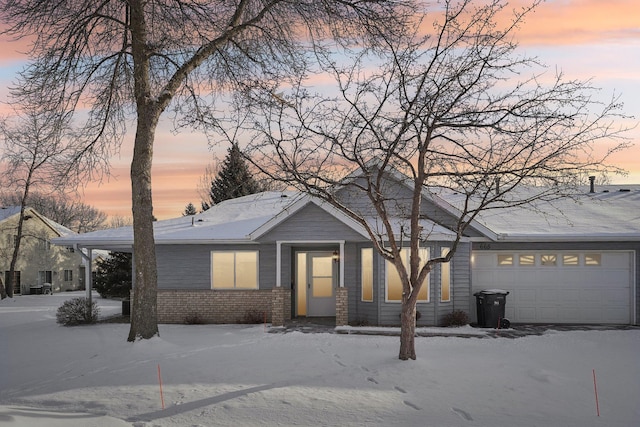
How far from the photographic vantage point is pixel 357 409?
9023 mm

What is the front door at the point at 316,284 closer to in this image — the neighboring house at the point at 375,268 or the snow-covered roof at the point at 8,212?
the neighboring house at the point at 375,268

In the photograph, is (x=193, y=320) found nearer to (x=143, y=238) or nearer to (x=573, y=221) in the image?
(x=143, y=238)

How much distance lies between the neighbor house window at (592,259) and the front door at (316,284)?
7.93 m

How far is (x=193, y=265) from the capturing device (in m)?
19.3

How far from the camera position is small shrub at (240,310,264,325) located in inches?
736

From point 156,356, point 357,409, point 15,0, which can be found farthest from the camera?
point 15,0

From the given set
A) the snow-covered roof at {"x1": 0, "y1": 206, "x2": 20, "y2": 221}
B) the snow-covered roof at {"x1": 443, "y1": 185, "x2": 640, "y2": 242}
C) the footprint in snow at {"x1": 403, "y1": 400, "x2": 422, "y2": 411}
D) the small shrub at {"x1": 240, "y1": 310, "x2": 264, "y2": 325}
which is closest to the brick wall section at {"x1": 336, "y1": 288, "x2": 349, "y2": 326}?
the small shrub at {"x1": 240, "y1": 310, "x2": 264, "y2": 325}

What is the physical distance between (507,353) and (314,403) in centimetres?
594

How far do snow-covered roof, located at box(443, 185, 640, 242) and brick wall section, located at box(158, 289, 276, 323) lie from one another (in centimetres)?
750

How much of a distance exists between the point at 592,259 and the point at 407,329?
955 cm

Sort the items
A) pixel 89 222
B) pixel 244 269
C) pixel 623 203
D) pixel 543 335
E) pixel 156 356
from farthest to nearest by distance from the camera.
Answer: pixel 89 222 → pixel 623 203 → pixel 244 269 → pixel 543 335 → pixel 156 356

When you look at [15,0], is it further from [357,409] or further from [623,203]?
[623,203]

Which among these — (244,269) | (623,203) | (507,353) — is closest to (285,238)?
(244,269)

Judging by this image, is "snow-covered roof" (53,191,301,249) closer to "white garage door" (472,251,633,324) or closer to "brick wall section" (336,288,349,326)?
"brick wall section" (336,288,349,326)
